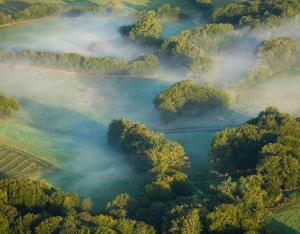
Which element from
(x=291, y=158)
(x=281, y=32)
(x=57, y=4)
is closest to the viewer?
(x=291, y=158)

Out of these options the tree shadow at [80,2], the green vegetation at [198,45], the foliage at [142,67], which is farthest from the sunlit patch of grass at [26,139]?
the tree shadow at [80,2]

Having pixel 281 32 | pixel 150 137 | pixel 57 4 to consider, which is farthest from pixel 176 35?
pixel 150 137

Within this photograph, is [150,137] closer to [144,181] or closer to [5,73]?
[144,181]

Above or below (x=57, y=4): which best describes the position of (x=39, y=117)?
below

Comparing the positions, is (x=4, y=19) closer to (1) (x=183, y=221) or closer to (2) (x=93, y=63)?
(2) (x=93, y=63)

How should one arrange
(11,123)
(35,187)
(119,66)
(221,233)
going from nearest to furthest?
(221,233) → (35,187) → (11,123) → (119,66)

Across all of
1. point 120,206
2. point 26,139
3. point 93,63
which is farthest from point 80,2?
point 120,206

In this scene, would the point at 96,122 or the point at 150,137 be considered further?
the point at 96,122
